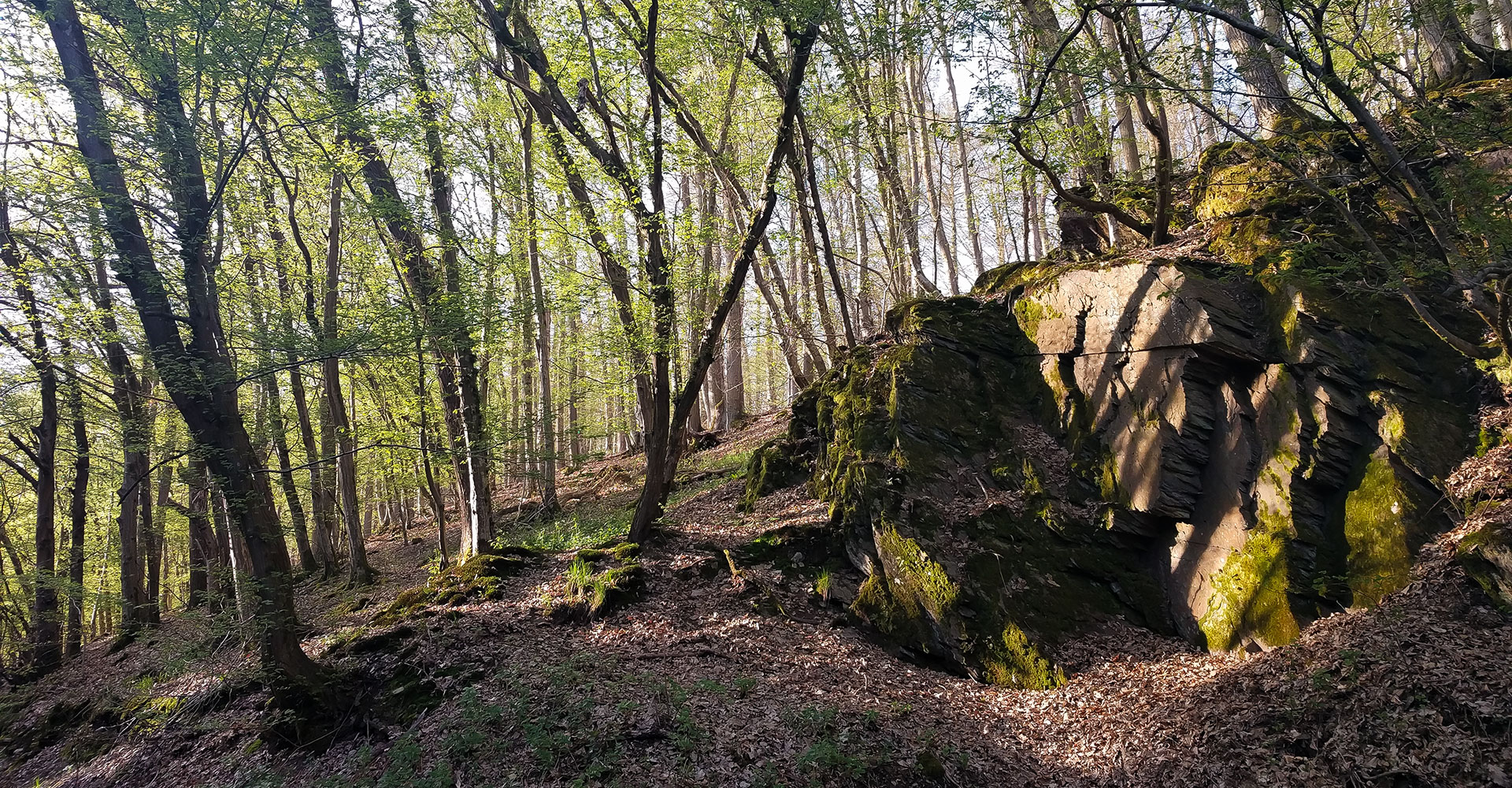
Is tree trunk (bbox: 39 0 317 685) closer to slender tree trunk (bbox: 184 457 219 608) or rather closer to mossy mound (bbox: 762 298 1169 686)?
mossy mound (bbox: 762 298 1169 686)

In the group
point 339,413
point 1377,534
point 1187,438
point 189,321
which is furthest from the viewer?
point 339,413

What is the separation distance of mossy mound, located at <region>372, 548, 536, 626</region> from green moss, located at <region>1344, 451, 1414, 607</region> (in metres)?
8.71

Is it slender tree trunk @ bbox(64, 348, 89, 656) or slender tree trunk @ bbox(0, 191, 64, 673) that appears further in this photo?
slender tree trunk @ bbox(64, 348, 89, 656)

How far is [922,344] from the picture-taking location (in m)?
8.72

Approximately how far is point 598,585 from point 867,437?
3.93 metres

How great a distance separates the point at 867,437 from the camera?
8.20 meters

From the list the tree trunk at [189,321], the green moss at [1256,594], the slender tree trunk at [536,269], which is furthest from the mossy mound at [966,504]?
the slender tree trunk at [536,269]

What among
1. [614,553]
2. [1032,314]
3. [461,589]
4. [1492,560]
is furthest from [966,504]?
[461,589]

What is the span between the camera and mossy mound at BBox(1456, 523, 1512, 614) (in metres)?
4.31

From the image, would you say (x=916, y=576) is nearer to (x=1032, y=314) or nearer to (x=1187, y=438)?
(x=1187, y=438)

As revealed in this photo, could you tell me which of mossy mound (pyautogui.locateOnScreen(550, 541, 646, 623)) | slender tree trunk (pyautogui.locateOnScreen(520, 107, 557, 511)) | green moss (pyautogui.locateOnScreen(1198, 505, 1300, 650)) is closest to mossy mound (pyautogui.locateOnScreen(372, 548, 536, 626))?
mossy mound (pyautogui.locateOnScreen(550, 541, 646, 623))

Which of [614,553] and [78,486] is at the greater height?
[78,486]

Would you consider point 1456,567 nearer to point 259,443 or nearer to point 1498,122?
point 1498,122

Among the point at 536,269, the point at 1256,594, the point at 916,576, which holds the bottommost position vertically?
the point at 1256,594
